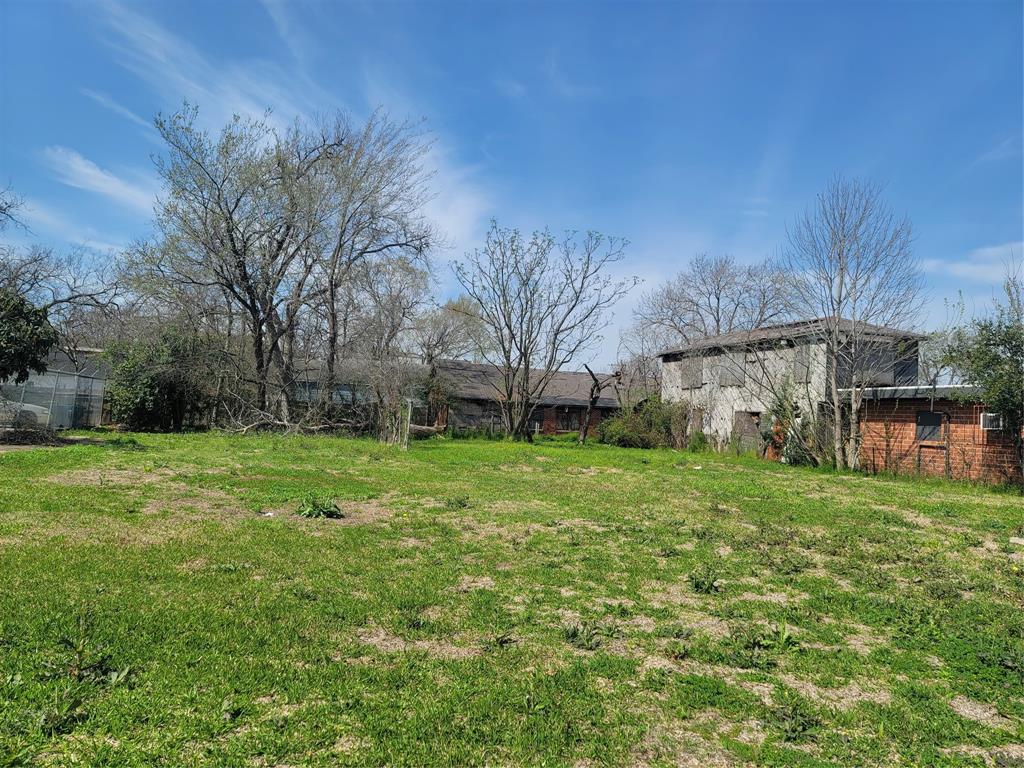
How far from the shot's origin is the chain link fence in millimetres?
18578

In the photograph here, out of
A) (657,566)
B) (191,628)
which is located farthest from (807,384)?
(191,628)

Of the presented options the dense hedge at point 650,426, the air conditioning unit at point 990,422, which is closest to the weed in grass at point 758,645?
the air conditioning unit at point 990,422

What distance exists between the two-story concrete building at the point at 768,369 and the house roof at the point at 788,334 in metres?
0.02

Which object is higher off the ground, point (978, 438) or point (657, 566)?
point (978, 438)

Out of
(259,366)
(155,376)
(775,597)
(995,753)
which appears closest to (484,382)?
(259,366)

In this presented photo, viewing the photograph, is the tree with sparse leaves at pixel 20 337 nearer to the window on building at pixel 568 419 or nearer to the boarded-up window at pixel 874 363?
the boarded-up window at pixel 874 363

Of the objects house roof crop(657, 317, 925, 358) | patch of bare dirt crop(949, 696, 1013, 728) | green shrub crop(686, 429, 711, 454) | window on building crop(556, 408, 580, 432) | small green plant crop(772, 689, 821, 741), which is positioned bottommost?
small green plant crop(772, 689, 821, 741)

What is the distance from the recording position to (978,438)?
16.3 metres

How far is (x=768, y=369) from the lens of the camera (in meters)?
24.9

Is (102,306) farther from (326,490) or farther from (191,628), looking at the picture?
(191,628)

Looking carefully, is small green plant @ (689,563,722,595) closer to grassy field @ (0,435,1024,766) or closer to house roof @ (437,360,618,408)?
grassy field @ (0,435,1024,766)

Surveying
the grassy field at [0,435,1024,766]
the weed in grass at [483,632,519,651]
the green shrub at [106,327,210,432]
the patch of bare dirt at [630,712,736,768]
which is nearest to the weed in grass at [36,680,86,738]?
the grassy field at [0,435,1024,766]

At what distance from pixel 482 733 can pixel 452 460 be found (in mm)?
13646

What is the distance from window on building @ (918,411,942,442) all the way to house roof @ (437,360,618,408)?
1945 cm
